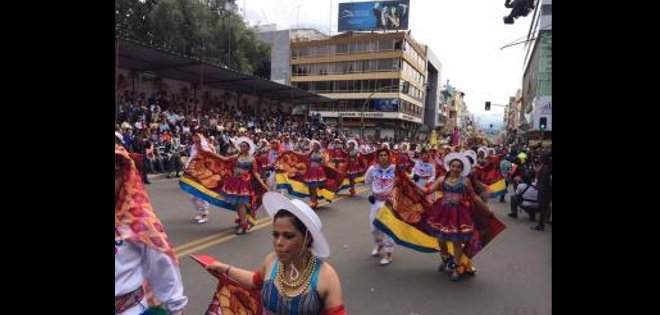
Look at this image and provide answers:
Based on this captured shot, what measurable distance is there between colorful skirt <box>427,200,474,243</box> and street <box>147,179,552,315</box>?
21.9 inches

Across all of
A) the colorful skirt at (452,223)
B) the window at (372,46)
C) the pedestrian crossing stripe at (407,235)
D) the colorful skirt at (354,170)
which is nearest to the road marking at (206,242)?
the pedestrian crossing stripe at (407,235)

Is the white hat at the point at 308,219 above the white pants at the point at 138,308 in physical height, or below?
above

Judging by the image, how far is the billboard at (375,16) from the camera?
57438 mm

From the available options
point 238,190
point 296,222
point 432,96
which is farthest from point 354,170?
point 432,96

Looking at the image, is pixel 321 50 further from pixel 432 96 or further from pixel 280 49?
pixel 432 96

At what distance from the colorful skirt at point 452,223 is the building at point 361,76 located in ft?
156

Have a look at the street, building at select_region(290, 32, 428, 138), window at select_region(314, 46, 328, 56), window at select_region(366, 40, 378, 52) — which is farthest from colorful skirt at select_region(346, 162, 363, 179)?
window at select_region(314, 46, 328, 56)

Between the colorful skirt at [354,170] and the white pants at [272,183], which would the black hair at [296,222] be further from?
the colorful skirt at [354,170]

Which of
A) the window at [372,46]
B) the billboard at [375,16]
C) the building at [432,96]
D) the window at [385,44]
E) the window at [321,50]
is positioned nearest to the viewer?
the window at [385,44]

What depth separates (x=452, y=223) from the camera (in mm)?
5859

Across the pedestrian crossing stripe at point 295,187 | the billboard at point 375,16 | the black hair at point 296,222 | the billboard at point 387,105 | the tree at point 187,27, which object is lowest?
the pedestrian crossing stripe at point 295,187

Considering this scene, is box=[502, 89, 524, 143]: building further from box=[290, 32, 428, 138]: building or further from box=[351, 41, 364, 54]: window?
box=[351, 41, 364, 54]: window

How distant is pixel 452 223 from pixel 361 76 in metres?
51.0
